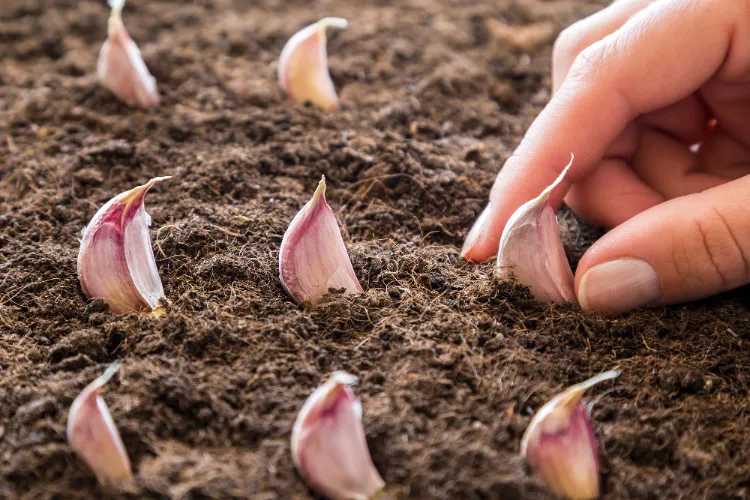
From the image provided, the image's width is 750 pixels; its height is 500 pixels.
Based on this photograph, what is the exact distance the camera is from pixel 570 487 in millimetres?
581

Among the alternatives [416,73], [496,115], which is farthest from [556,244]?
[416,73]

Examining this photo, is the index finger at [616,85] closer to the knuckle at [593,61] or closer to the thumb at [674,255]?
the knuckle at [593,61]

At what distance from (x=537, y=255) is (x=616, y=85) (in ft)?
0.86

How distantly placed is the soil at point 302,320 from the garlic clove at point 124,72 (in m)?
0.02

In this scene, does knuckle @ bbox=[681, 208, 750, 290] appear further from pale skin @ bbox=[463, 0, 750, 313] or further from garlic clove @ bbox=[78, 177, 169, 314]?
garlic clove @ bbox=[78, 177, 169, 314]

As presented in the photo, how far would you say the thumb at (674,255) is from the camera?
0.71 metres

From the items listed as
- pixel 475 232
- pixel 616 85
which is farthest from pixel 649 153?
pixel 475 232

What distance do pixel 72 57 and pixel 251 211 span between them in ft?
2.12

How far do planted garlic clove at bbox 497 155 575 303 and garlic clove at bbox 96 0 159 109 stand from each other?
68cm

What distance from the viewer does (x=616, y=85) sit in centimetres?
85

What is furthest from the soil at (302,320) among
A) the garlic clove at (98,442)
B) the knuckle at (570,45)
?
the knuckle at (570,45)

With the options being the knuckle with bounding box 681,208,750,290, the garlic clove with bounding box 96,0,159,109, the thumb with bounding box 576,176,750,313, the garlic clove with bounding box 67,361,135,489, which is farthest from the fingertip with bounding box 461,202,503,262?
the garlic clove with bounding box 96,0,159,109

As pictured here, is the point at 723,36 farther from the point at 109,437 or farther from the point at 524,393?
the point at 109,437

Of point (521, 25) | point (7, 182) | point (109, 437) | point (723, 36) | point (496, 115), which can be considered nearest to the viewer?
point (109, 437)
